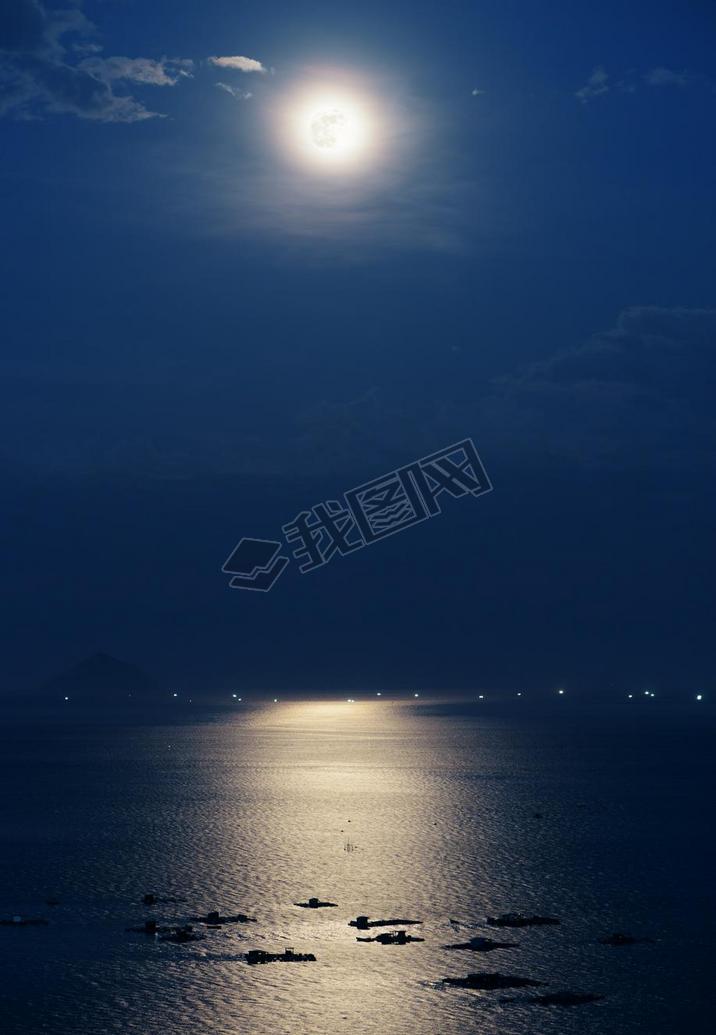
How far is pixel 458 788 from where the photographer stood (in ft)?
487

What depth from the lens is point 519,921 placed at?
67.7 m

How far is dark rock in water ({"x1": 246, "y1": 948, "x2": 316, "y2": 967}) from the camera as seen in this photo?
5797cm

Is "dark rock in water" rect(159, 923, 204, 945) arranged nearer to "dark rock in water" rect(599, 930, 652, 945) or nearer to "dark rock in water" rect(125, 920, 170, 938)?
"dark rock in water" rect(125, 920, 170, 938)

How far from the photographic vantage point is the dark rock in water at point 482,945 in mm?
61031

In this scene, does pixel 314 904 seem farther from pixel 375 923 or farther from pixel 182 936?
pixel 182 936

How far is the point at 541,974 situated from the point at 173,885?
108ft

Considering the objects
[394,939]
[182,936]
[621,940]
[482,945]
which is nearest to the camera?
[482,945]

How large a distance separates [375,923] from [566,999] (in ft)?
56.3

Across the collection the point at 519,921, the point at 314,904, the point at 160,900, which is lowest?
the point at 519,921

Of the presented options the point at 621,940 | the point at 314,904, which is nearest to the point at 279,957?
the point at 314,904

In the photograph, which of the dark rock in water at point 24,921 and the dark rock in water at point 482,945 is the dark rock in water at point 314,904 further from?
the dark rock in water at point 24,921

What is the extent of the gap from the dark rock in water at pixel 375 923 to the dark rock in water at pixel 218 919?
6.40m

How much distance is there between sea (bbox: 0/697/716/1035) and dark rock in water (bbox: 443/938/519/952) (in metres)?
0.81

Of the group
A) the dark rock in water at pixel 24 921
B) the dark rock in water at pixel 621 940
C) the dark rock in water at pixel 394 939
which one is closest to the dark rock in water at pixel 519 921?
the dark rock in water at pixel 621 940
